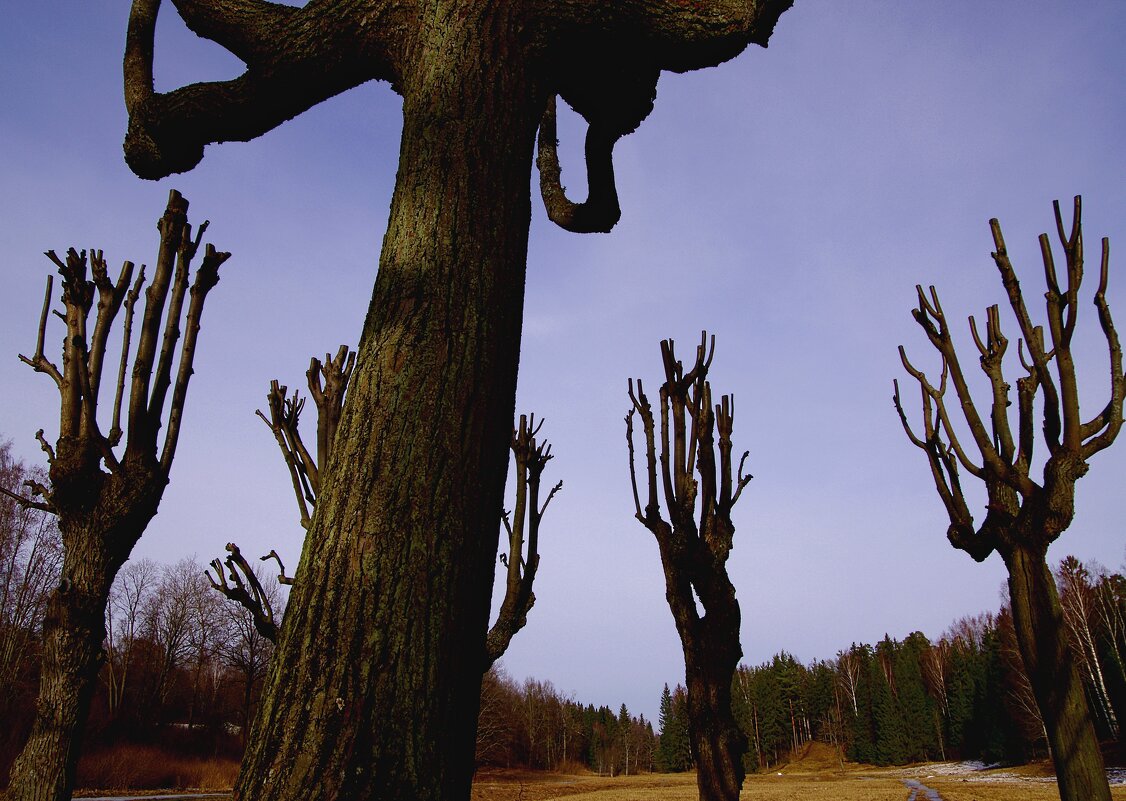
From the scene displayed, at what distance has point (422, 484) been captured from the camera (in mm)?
1270

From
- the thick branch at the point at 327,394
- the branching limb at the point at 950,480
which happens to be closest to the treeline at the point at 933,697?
the branching limb at the point at 950,480

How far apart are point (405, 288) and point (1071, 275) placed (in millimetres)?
5295

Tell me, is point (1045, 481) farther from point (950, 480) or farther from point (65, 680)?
point (65, 680)

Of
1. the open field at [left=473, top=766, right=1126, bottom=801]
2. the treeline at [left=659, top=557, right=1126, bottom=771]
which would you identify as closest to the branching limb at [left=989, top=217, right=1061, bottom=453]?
the open field at [left=473, top=766, right=1126, bottom=801]

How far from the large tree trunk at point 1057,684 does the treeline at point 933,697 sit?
61.5 ft

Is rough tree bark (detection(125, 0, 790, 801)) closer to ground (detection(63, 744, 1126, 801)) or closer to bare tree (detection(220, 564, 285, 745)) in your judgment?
ground (detection(63, 744, 1126, 801))

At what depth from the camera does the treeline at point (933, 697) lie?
3350cm

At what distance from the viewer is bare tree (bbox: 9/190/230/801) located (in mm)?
3654

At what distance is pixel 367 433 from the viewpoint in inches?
52.4

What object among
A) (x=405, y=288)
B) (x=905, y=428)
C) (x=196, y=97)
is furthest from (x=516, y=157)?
(x=905, y=428)

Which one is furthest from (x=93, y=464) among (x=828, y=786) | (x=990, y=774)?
(x=990, y=774)

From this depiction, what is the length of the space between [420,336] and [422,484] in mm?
341

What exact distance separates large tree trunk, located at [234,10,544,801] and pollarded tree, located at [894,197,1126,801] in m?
4.53

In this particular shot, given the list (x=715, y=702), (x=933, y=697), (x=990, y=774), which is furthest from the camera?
(x=933, y=697)
